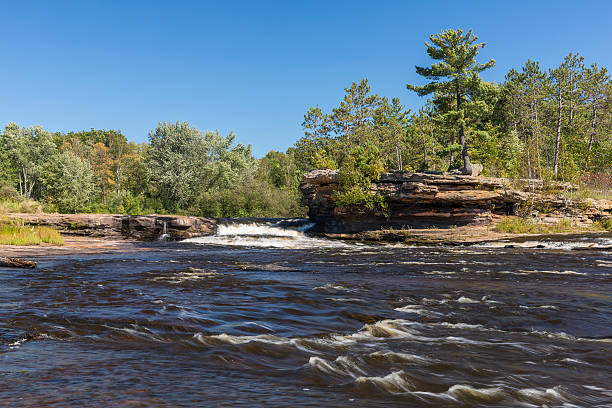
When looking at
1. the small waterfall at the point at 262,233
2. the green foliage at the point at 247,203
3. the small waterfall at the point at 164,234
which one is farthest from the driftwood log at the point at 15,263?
the green foliage at the point at 247,203

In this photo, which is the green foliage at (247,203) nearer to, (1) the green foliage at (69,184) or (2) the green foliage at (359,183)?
(1) the green foliage at (69,184)

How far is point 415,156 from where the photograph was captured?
52688 mm

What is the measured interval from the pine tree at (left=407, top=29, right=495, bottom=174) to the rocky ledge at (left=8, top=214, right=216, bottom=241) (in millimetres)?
21549

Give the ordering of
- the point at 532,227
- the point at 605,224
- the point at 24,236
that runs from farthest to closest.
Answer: the point at 605,224, the point at 532,227, the point at 24,236

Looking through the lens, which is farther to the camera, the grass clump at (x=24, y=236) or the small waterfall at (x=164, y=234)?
the small waterfall at (x=164, y=234)

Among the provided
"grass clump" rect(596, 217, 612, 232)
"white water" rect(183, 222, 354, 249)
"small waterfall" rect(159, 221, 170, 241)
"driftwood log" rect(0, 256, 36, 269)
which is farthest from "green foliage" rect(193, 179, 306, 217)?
"driftwood log" rect(0, 256, 36, 269)

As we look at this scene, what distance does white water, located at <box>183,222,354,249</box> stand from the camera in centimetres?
2627

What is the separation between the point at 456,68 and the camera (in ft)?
105

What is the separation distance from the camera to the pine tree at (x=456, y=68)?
103 ft

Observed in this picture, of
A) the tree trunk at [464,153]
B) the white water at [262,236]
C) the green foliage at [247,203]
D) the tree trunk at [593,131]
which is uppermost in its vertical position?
the tree trunk at [593,131]

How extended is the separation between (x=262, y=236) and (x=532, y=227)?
1901cm

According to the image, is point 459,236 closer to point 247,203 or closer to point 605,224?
point 605,224

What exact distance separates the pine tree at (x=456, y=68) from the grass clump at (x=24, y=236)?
91.9 feet

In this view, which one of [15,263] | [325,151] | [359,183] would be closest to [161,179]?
[325,151]
